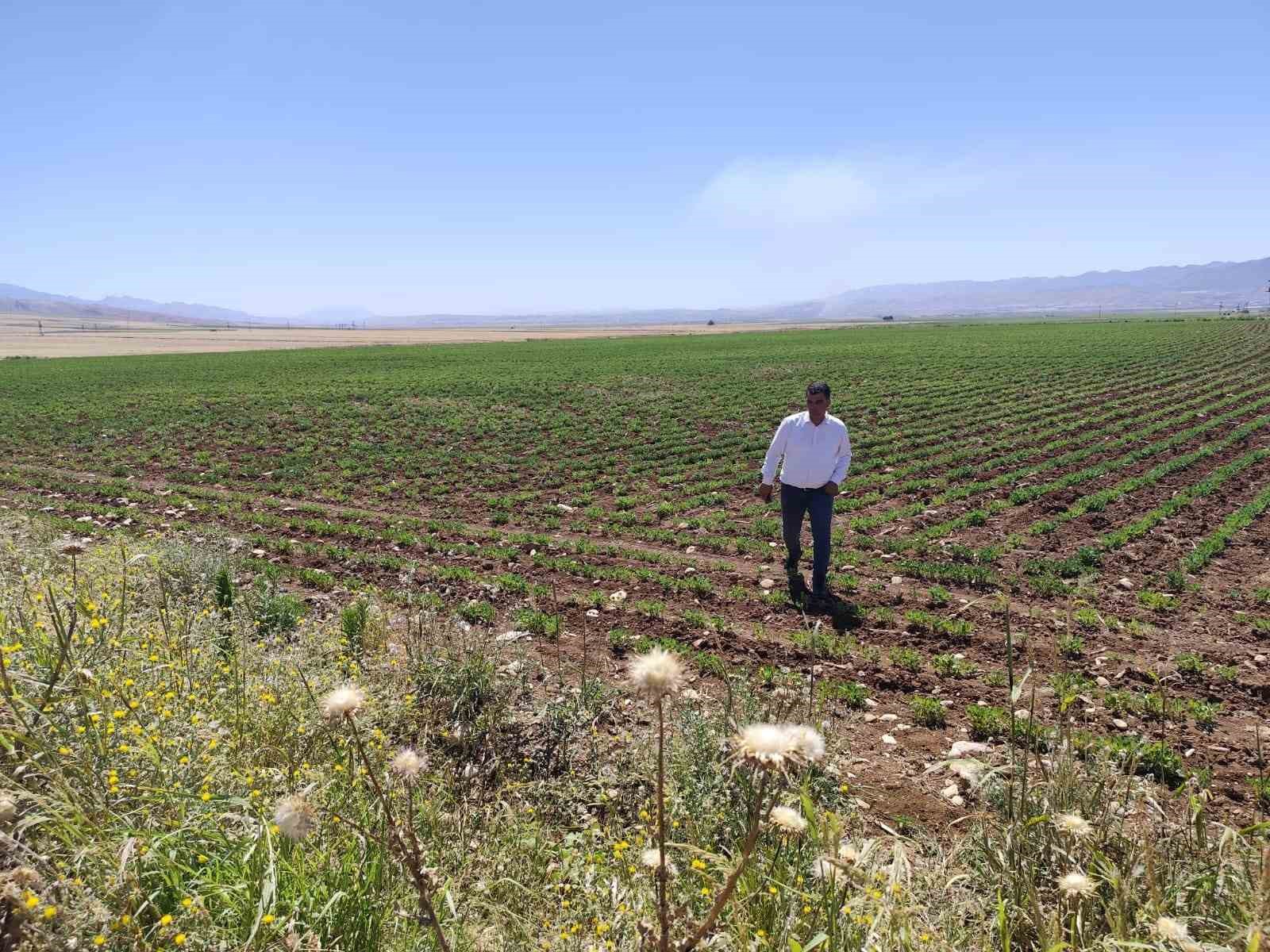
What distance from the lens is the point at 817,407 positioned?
823cm

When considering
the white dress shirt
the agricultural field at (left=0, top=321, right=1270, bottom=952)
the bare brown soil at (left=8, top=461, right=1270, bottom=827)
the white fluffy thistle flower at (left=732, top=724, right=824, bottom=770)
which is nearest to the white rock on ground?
the agricultural field at (left=0, top=321, right=1270, bottom=952)

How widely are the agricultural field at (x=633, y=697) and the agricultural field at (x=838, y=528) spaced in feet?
0.26

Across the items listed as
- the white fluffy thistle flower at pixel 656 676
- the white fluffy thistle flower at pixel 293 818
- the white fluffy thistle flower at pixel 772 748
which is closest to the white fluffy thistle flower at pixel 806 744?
the white fluffy thistle flower at pixel 772 748

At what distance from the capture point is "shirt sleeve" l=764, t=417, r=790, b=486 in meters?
8.69

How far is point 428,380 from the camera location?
38.9 meters

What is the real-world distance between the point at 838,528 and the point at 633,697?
260 inches

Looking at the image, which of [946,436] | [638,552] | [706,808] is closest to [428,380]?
[946,436]

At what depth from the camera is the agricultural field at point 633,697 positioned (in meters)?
2.70

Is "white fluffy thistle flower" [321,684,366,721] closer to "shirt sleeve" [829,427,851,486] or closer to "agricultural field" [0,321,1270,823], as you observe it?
"agricultural field" [0,321,1270,823]

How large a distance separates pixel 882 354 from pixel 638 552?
4342 cm

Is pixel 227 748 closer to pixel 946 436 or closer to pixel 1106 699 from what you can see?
pixel 1106 699

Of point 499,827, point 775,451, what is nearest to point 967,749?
point 499,827

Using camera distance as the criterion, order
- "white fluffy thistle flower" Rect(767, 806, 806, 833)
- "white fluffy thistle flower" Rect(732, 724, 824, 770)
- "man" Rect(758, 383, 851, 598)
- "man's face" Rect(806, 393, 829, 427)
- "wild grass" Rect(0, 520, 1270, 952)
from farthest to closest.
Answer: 1. "man" Rect(758, 383, 851, 598)
2. "man's face" Rect(806, 393, 829, 427)
3. "wild grass" Rect(0, 520, 1270, 952)
4. "white fluffy thistle flower" Rect(767, 806, 806, 833)
5. "white fluffy thistle flower" Rect(732, 724, 824, 770)

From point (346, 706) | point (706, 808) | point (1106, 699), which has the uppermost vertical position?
point (346, 706)
